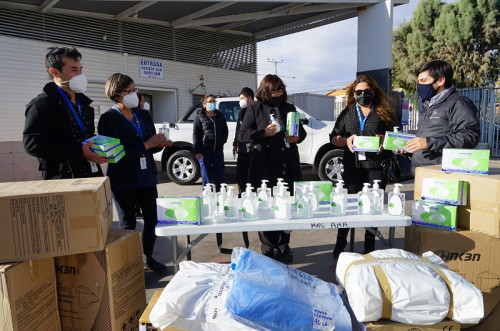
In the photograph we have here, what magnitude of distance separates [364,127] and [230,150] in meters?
4.51

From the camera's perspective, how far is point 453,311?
1.72m

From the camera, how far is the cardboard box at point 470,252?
7.78 feet

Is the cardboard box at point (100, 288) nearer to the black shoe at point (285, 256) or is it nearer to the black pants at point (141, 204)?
the black pants at point (141, 204)

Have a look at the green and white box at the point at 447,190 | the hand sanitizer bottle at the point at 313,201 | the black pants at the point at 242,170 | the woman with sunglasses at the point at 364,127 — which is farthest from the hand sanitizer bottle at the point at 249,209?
the black pants at the point at 242,170

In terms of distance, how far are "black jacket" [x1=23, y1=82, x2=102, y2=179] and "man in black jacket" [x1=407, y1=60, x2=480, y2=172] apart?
253 cm

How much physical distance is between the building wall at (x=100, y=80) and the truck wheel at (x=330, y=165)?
19.9 ft

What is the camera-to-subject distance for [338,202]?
250 centimetres

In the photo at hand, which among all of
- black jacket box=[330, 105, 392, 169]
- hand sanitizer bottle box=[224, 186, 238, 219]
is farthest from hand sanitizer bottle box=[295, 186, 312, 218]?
black jacket box=[330, 105, 392, 169]

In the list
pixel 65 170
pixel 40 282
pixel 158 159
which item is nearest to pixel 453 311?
pixel 40 282

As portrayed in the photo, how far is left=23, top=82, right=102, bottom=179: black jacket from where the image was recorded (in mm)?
Result: 2297

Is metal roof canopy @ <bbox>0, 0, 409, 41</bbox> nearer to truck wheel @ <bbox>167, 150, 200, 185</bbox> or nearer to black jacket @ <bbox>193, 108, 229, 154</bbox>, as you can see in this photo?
truck wheel @ <bbox>167, 150, 200, 185</bbox>

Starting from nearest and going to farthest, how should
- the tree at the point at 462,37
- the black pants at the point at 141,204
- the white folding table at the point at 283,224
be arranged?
the white folding table at the point at 283,224
the black pants at the point at 141,204
the tree at the point at 462,37

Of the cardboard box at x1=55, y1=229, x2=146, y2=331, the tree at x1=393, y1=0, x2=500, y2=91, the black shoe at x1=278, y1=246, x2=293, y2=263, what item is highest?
the tree at x1=393, y1=0, x2=500, y2=91

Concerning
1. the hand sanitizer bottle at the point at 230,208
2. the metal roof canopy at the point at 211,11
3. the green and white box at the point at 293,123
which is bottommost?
the hand sanitizer bottle at the point at 230,208
